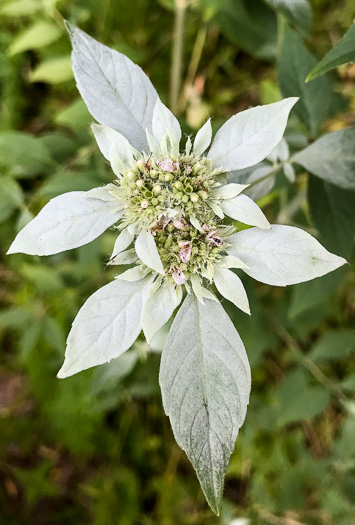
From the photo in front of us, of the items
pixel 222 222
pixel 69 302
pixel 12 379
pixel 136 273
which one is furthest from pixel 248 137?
pixel 12 379

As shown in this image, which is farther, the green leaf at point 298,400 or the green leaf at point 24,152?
the green leaf at point 298,400

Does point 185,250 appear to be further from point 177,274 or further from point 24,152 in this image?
point 24,152

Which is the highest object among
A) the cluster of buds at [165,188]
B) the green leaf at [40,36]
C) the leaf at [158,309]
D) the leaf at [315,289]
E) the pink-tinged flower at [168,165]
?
the green leaf at [40,36]

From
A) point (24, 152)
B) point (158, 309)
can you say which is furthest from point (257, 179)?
point (24, 152)

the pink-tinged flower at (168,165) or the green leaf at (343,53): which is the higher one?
the green leaf at (343,53)

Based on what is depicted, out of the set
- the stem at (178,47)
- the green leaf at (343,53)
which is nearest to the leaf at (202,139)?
the green leaf at (343,53)

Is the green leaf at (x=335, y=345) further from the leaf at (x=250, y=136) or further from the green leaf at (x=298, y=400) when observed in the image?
the leaf at (x=250, y=136)
